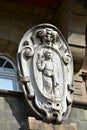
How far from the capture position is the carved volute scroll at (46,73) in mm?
8539

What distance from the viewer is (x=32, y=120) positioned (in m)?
8.26

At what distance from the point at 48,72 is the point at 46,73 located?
4 cm

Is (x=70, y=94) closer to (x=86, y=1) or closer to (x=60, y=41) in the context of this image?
(x=60, y=41)

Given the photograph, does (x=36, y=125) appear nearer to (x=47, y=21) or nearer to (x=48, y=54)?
(x=48, y=54)

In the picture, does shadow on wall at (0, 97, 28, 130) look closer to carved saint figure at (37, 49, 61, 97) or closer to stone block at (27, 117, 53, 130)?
stone block at (27, 117, 53, 130)

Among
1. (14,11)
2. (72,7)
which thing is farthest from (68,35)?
(14,11)

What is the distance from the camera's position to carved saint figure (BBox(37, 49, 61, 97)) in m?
8.79

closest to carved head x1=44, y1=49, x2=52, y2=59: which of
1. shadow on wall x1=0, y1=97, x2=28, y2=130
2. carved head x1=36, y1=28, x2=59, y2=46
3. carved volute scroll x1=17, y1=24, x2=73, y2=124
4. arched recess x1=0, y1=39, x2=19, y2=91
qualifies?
carved volute scroll x1=17, y1=24, x2=73, y2=124

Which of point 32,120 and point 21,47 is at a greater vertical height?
point 21,47

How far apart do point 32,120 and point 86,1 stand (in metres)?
3.43

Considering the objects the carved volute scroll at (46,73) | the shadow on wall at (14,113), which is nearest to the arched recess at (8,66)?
the carved volute scroll at (46,73)

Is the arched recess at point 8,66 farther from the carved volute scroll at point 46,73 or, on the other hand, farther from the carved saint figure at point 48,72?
the carved saint figure at point 48,72

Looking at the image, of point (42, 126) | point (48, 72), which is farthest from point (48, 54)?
point (42, 126)

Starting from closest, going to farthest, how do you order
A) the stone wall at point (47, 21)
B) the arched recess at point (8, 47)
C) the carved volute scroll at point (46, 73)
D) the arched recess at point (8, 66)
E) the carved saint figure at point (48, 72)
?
the carved volute scroll at point (46, 73) < the carved saint figure at point (48, 72) < the stone wall at point (47, 21) < the arched recess at point (8, 66) < the arched recess at point (8, 47)
